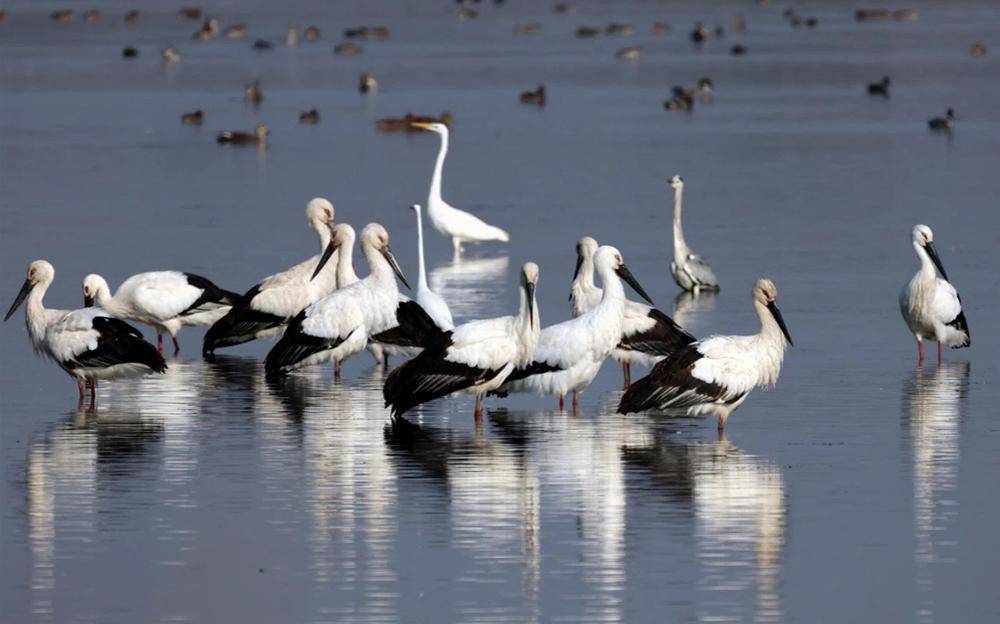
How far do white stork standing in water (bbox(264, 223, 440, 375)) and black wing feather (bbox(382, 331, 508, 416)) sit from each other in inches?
65.8

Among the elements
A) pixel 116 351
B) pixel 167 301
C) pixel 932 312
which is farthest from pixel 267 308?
pixel 932 312

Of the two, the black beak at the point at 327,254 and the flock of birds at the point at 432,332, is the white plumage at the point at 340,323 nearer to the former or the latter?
the flock of birds at the point at 432,332

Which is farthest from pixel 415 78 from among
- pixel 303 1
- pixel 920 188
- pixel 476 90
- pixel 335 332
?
pixel 303 1

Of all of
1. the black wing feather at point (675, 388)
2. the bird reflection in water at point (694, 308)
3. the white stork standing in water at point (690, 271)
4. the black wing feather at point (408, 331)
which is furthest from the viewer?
the white stork standing in water at point (690, 271)

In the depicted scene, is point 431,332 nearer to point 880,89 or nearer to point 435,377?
point 435,377

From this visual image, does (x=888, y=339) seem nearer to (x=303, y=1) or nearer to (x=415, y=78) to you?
(x=415, y=78)

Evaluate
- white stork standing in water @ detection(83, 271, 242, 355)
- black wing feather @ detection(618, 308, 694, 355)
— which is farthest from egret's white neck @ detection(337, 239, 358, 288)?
black wing feather @ detection(618, 308, 694, 355)

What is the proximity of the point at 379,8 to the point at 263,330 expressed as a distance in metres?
87.6

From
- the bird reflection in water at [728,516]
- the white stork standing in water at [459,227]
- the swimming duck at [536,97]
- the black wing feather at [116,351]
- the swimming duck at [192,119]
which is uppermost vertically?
the swimming duck at [536,97]

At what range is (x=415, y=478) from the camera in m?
11.2

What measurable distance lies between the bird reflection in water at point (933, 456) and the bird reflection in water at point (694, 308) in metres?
2.42

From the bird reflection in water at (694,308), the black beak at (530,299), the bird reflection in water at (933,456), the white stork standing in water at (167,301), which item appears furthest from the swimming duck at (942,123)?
the black beak at (530,299)

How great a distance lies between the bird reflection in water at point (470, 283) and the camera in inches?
699

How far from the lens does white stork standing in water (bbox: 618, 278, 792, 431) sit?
1209 cm
